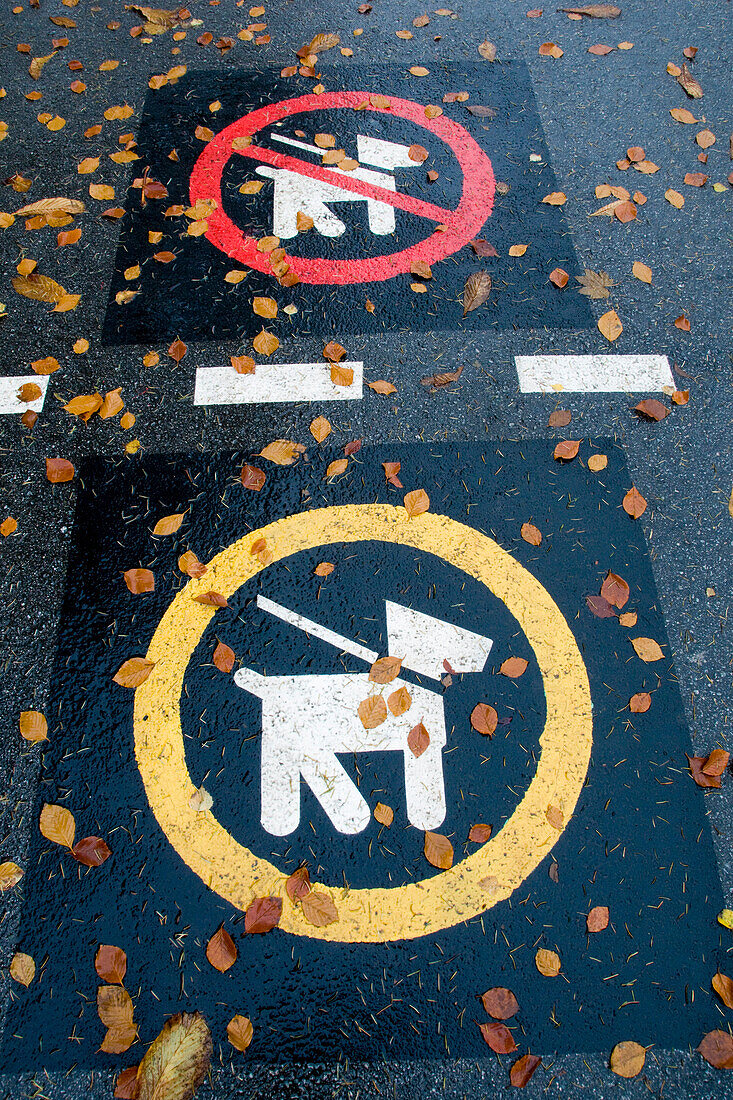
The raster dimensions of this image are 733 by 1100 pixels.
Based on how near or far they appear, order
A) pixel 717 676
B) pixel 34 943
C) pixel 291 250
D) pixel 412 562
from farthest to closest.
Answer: pixel 291 250 → pixel 412 562 → pixel 717 676 → pixel 34 943

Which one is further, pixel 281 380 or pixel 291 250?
pixel 291 250

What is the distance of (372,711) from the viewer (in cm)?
244

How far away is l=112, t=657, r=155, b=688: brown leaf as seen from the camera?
8.31 feet

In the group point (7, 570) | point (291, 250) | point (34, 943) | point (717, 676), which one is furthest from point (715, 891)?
point (291, 250)

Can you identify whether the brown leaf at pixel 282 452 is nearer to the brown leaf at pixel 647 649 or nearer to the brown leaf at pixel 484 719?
the brown leaf at pixel 484 719

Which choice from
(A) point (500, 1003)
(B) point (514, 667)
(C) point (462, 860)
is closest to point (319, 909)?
(C) point (462, 860)

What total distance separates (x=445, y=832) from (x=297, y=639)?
0.86 meters

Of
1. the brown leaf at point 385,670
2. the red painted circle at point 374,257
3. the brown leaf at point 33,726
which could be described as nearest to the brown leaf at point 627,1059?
the brown leaf at point 385,670

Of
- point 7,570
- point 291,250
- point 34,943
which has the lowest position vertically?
point 34,943

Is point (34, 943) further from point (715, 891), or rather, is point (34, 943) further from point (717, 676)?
point (717, 676)

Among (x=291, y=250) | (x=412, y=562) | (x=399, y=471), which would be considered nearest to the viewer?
(x=412, y=562)

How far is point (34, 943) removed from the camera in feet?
6.97

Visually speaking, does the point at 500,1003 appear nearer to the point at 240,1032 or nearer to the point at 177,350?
the point at 240,1032

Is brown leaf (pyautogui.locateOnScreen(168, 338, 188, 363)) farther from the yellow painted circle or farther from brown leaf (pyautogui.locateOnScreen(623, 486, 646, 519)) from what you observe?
brown leaf (pyautogui.locateOnScreen(623, 486, 646, 519))
